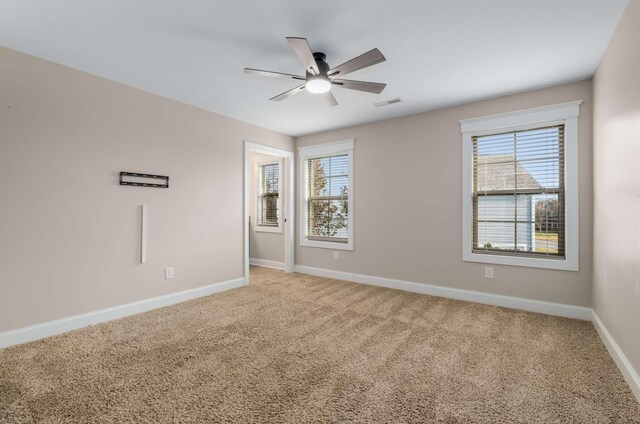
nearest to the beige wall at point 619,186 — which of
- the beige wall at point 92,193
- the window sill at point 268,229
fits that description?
the beige wall at point 92,193

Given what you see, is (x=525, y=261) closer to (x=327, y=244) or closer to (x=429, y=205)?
(x=429, y=205)

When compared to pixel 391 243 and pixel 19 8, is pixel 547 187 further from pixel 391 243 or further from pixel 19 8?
pixel 19 8

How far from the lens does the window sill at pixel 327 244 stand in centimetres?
479

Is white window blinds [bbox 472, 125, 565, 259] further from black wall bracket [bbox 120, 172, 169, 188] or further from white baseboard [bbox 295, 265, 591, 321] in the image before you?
black wall bracket [bbox 120, 172, 169, 188]

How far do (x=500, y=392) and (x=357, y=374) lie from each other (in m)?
0.89

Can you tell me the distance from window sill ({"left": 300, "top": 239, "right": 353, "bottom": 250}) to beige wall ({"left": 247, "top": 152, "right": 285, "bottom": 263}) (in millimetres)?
620

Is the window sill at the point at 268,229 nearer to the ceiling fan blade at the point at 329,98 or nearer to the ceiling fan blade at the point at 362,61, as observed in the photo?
the ceiling fan blade at the point at 329,98

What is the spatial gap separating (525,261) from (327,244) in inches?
108

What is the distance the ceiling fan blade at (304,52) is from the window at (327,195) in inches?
96.4

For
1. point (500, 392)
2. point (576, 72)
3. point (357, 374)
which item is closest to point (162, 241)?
point (357, 374)

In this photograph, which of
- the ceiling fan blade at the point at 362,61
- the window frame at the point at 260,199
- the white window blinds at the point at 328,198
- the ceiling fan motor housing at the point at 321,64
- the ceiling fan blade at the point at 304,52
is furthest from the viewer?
the window frame at the point at 260,199

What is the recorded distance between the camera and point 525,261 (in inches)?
132

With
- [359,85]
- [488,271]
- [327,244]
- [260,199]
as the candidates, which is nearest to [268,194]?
[260,199]

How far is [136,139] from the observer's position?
3291mm
